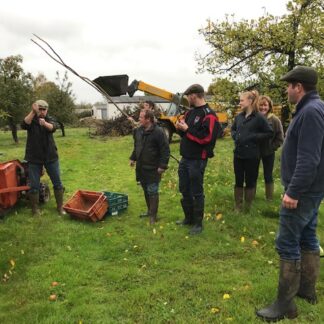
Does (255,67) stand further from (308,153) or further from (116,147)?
(308,153)

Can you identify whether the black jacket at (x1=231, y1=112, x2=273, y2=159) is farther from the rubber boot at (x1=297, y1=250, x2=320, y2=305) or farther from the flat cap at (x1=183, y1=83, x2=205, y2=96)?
the rubber boot at (x1=297, y1=250, x2=320, y2=305)

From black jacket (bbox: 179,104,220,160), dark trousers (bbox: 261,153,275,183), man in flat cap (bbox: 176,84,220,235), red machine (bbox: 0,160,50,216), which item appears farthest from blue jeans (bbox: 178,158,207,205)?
red machine (bbox: 0,160,50,216)

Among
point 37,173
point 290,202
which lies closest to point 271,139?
point 290,202

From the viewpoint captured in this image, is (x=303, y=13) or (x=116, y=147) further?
(x=116, y=147)

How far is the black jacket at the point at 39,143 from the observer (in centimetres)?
722

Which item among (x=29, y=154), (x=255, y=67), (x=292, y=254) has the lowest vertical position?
(x=292, y=254)

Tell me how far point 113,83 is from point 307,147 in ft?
14.9

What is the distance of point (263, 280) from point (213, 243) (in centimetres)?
137

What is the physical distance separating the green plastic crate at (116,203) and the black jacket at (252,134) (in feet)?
8.08

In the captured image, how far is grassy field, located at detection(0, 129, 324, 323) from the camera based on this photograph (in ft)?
13.5

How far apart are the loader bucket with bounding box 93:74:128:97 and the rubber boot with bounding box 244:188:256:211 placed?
9.57 feet

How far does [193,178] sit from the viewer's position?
6.20 metres

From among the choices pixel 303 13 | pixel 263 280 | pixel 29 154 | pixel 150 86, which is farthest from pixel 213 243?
pixel 303 13

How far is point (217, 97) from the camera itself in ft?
47.9
